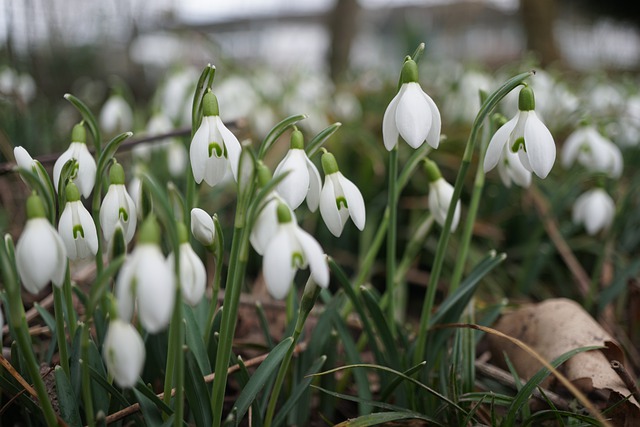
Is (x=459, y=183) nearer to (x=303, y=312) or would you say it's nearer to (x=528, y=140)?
(x=528, y=140)

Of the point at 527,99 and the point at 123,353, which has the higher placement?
the point at 527,99

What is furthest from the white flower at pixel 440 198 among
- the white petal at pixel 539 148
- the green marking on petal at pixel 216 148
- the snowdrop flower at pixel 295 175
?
the green marking on petal at pixel 216 148

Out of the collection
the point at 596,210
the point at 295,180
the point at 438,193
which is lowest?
the point at 596,210

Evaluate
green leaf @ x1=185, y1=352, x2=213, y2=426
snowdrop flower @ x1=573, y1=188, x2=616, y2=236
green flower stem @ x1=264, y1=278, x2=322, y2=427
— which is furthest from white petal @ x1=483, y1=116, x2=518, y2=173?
snowdrop flower @ x1=573, y1=188, x2=616, y2=236

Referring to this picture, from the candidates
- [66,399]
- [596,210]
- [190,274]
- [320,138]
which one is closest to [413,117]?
[320,138]

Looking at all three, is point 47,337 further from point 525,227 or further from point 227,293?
point 525,227

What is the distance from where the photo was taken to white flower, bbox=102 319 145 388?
641 millimetres

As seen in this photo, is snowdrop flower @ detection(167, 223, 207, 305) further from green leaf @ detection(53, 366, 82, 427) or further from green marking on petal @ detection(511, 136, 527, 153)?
green marking on petal @ detection(511, 136, 527, 153)

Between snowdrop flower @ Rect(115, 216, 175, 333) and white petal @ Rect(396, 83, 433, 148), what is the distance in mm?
425

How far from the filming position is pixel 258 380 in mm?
936

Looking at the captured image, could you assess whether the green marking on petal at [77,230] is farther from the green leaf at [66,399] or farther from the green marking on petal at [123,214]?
the green leaf at [66,399]

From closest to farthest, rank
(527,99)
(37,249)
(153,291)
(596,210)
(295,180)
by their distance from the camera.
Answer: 1. (153,291)
2. (37,249)
3. (295,180)
4. (527,99)
5. (596,210)

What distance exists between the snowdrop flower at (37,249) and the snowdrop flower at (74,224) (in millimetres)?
109

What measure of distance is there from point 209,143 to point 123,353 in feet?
1.17
